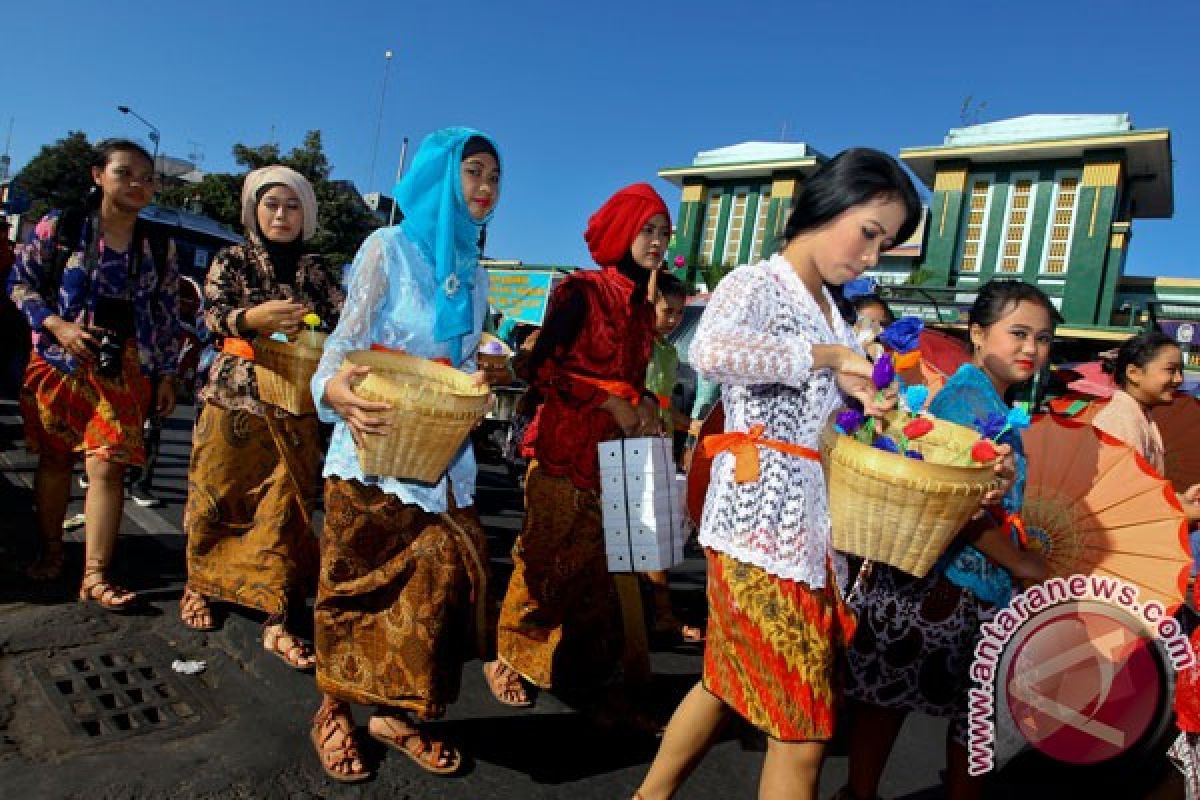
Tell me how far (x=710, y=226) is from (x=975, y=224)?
300 inches

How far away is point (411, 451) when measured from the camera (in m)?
2.04

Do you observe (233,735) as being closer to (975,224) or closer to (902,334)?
(902,334)

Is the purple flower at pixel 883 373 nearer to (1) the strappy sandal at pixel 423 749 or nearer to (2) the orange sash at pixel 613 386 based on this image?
(2) the orange sash at pixel 613 386

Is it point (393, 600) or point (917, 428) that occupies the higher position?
point (917, 428)

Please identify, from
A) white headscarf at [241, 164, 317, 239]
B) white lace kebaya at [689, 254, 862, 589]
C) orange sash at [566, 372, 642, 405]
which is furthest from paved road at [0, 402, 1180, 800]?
white headscarf at [241, 164, 317, 239]

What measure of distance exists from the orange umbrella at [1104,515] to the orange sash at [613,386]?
1421mm

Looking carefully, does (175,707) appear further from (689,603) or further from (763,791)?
(689,603)

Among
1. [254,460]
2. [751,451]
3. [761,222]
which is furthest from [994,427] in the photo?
[761,222]

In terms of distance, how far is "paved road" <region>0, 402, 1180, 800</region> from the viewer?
89.2 inches

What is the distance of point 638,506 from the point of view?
8.71ft

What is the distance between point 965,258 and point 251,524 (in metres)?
20.2

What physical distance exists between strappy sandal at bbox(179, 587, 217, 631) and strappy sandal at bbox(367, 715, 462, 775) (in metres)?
1.22

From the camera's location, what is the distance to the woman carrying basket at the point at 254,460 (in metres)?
3.25

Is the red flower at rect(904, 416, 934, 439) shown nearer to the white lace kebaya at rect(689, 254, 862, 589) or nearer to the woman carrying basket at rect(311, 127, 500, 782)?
the white lace kebaya at rect(689, 254, 862, 589)
